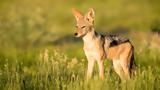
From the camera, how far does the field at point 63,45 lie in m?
10.3

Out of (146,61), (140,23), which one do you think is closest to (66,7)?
(140,23)

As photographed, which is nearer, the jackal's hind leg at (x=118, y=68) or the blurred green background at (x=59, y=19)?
the jackal's hind leg at (x=118, y=68)

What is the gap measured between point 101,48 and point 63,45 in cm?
952

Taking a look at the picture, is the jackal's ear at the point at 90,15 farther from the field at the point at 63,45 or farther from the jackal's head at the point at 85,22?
the field at the point at 63,45

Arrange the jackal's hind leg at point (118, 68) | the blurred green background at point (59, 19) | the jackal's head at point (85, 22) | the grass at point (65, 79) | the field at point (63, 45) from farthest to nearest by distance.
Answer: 1. the blurred green background at point (59, 19)
2. the jackal's hind leg at point (118, 68)
3. the jackal's head at point (85, 22)
4. the field at point (63, 45)
5. the grass at point (65, 79)

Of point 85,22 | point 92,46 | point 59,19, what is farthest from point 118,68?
point 59,19

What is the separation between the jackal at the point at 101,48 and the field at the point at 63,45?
0.20 m

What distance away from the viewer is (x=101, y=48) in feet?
36.9

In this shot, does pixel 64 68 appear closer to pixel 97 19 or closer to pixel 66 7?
pixel 97 19

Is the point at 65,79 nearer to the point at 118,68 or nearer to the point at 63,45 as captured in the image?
the point at 118,68

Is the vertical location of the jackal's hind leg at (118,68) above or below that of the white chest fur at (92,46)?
below

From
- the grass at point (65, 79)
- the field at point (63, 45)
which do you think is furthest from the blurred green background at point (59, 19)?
the grass at point (65, 79)

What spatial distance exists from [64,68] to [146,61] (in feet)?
11.8

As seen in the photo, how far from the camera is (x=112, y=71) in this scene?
38.8 ft
